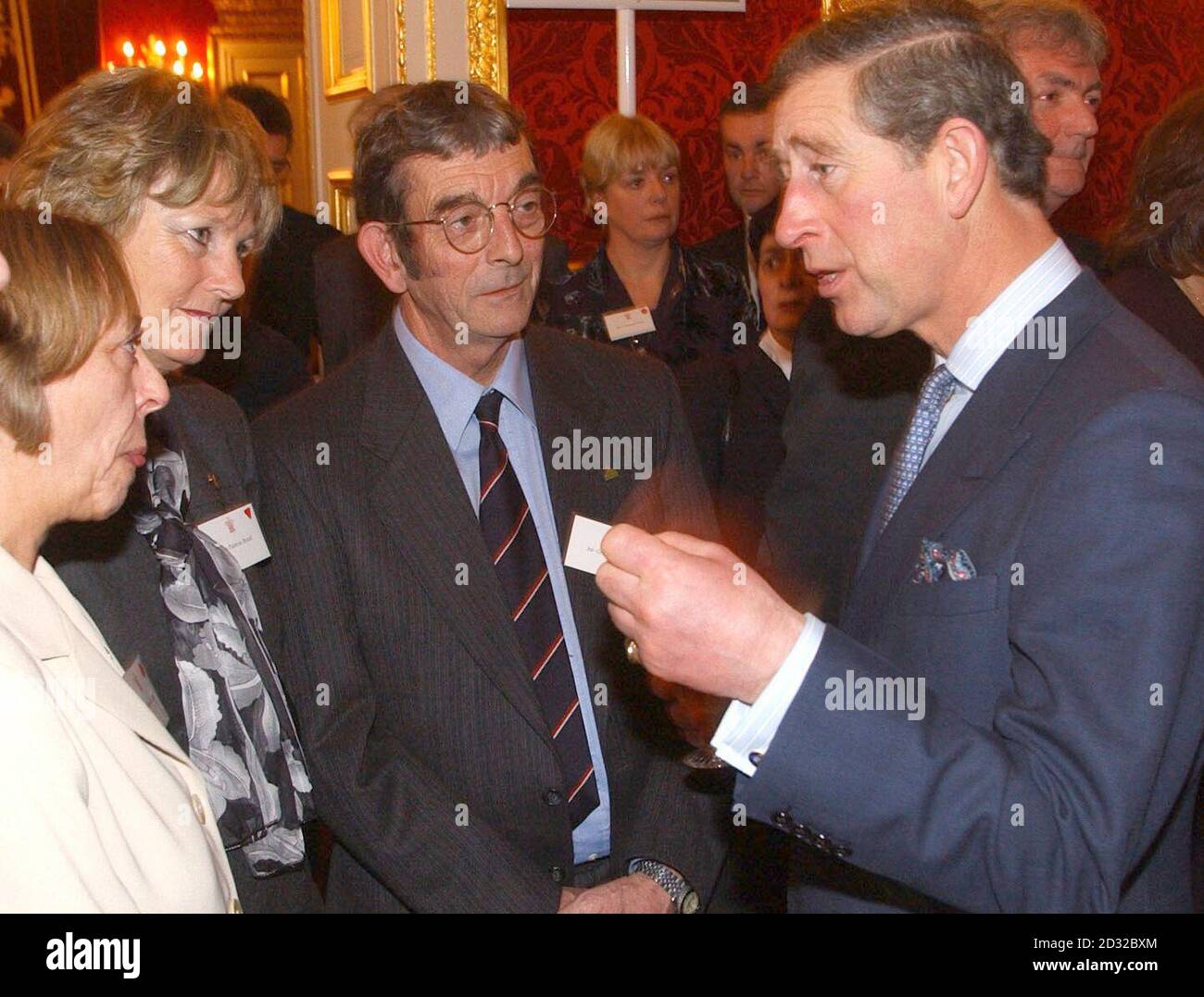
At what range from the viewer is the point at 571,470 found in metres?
2.41

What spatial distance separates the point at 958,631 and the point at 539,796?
3.17ft

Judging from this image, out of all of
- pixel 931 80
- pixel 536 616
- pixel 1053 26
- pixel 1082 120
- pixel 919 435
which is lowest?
pixel 536 616

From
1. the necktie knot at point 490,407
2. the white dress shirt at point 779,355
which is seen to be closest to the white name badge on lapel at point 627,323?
the white dress shirt at point 779,355

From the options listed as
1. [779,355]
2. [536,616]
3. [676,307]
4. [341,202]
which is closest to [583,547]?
[536,616]

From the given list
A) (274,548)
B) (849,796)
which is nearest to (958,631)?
(849,796)

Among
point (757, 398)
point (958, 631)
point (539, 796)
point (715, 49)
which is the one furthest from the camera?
point (715, 49)

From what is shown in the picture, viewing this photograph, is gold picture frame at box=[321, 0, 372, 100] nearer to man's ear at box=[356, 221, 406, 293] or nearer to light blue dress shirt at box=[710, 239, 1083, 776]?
man's ear at box=[356, 221, 406, 293]

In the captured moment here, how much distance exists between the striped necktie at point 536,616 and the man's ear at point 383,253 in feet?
1.33

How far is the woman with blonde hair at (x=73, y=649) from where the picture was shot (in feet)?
4.43

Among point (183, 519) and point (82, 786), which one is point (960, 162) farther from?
point (183, 519)

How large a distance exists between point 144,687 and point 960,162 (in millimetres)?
1393

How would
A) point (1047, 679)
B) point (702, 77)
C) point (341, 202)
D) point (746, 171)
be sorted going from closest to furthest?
point (1047, 679) < point (746, 171) < point (702, 77) < point (341, 202)
